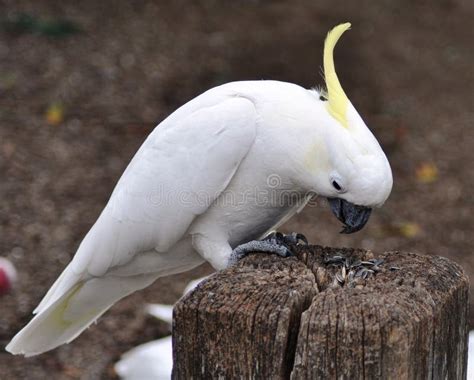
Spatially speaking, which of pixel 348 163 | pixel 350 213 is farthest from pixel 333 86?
pixel 350 213

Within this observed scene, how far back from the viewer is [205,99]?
10.4 feet

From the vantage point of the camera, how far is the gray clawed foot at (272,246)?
2.68m

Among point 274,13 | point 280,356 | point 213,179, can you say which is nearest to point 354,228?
point 213,179

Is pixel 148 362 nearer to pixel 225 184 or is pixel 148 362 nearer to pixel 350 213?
pixel 225 184

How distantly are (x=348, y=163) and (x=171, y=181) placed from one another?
74 cm

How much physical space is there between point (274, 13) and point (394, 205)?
2498 mm

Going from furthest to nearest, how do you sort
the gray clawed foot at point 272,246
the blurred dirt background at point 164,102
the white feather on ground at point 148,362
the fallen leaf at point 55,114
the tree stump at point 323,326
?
the fallen leaf at point 55,114
the blurred dirt background at point 164,102
the white feather on ground at point 148,362
the gray clawed foot at point 272,246
the tree stump at point 323,326

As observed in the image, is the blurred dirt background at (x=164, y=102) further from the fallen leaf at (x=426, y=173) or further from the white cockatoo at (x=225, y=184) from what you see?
the white cockatoo at (x=225, y=184)

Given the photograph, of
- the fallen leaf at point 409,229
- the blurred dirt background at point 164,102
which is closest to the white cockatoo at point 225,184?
the blurred dirt background at point 164,102

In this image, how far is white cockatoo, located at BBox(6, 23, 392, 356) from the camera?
9.43 ft

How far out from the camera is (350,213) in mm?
2924

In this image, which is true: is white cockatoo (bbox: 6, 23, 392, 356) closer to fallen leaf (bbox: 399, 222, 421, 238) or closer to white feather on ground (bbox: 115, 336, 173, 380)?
white feather on ground (bbox: 115, 336, 173, 380)

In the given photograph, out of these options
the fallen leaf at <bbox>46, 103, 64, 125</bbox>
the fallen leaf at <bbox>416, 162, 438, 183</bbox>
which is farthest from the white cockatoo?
the fallen leaf at <bbox>416, 162, 438, 183</bbox>

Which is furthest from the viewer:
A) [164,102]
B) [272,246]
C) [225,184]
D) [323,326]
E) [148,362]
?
[164,102]
